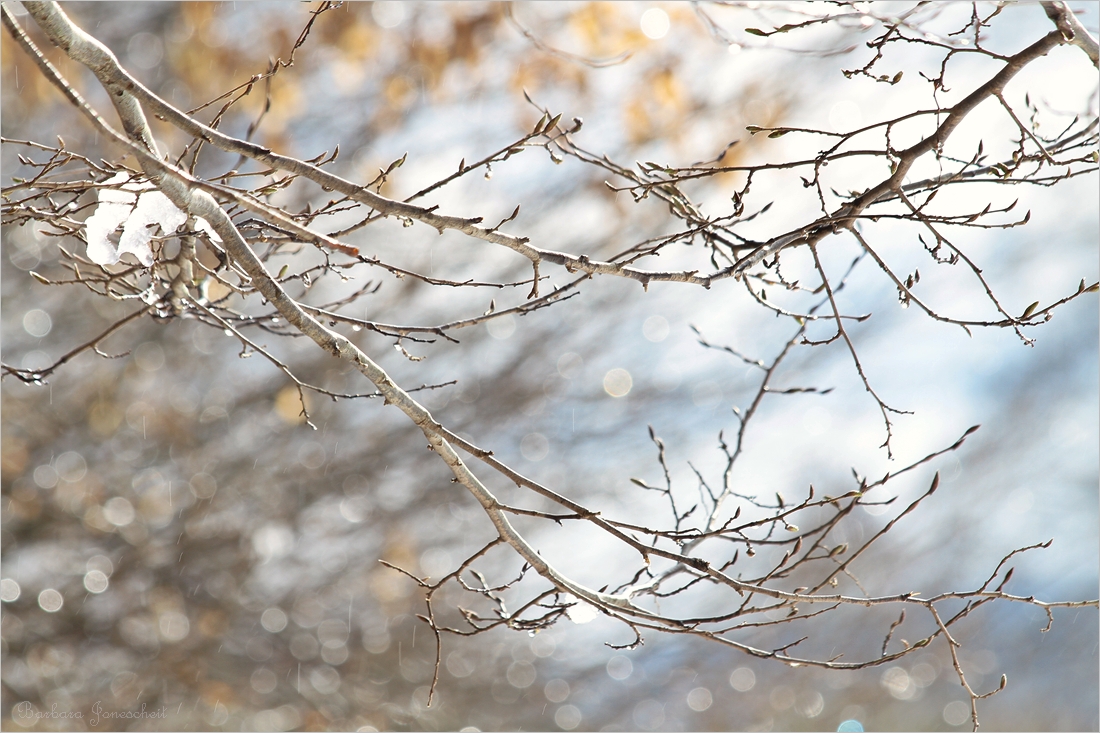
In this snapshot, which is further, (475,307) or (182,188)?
(475,307)

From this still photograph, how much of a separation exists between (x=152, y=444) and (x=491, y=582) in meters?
2.53

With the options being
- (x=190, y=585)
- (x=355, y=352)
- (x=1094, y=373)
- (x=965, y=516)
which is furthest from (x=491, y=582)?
(x=1094, y=373)

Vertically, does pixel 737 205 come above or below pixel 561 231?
below

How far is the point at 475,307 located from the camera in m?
4.61

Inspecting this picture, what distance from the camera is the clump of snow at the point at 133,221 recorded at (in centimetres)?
129

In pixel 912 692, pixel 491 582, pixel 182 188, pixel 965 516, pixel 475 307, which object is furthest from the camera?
pixel 965 516

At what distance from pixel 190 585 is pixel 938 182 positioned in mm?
4619

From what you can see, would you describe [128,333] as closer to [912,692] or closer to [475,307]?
[475,307]

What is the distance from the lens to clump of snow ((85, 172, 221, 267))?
129cm

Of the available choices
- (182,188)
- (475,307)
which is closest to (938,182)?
(182,188)

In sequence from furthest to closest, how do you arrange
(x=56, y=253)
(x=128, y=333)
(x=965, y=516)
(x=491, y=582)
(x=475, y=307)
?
(x=965, y=516) < (x=491, y=582) < (x=475, y=307) < (x=128, y=333) < (x=56, y=253)

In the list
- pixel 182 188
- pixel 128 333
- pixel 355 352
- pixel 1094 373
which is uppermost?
pixel 1094 373

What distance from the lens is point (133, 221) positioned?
4.26 ft

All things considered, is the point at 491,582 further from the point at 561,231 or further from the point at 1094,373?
the point at 1094,373
